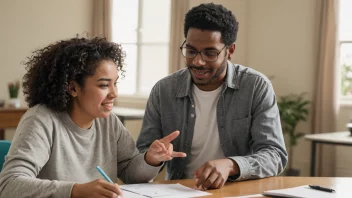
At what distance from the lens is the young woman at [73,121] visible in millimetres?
1583

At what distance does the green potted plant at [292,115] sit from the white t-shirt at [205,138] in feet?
10.9

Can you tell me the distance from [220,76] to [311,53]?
3697 millimetres

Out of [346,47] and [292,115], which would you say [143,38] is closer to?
[292,115]

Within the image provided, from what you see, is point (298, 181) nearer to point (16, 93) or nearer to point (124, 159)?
point (124, 159)

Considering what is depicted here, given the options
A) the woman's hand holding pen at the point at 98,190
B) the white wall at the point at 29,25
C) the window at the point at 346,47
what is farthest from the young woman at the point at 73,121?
the white wall at the point at 29,25

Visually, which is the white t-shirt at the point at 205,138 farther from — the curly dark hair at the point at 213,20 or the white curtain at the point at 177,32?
the white curtain at the point at 177,32

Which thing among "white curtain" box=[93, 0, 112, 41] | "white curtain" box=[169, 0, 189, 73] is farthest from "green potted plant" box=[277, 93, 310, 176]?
"white curtain" box=[93, 0, 112, 41]

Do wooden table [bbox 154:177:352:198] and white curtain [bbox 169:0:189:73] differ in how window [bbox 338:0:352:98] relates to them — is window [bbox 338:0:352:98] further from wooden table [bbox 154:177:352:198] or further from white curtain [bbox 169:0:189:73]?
wooden table [bbox 154:177:352:198]

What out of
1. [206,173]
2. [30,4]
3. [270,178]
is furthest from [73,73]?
[30,4]

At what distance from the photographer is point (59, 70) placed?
66.7 inches

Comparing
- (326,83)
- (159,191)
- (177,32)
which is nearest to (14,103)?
(177,32)

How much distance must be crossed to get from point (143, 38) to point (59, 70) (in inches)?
215

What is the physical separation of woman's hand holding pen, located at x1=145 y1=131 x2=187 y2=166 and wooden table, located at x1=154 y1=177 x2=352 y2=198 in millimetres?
88

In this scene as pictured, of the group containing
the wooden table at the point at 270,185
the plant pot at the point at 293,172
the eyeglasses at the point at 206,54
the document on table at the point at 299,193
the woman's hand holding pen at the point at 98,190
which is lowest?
the plant pot at the point at 293,172
